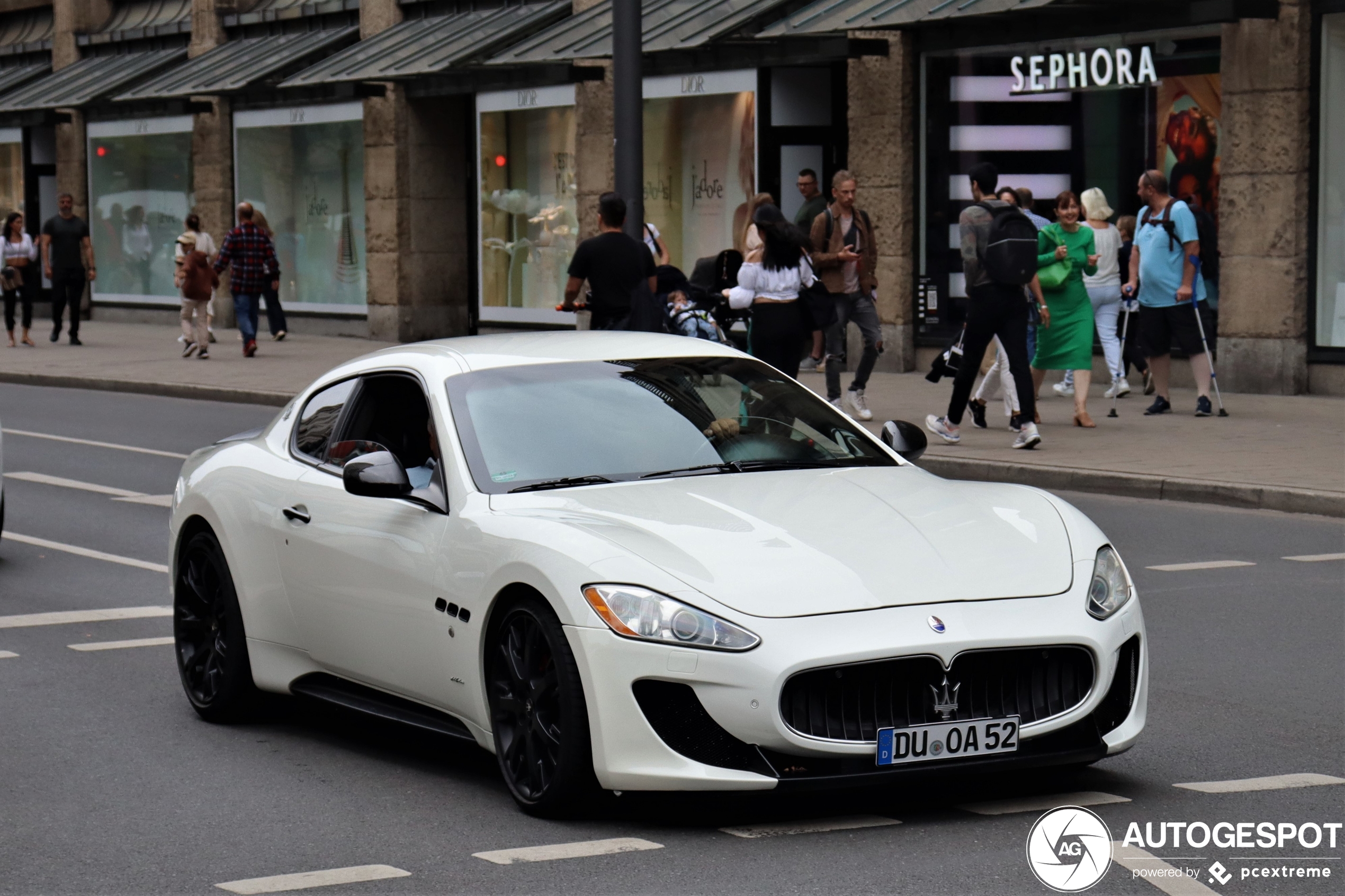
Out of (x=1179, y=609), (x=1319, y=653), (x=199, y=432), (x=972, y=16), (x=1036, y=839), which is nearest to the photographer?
(x=1036, y=839)

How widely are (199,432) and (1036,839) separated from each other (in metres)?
13.7

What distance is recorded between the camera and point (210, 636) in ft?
23.2

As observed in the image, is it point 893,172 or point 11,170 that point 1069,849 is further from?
point 11,170

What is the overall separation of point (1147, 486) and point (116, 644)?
6.78 meters

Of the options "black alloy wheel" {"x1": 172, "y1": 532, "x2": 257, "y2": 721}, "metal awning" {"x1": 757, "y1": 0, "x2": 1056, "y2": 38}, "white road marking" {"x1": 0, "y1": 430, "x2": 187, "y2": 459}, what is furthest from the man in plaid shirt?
"black alloy wheel" {"x1": 172, "y1": 532, "x2": 257, "y2": 721}

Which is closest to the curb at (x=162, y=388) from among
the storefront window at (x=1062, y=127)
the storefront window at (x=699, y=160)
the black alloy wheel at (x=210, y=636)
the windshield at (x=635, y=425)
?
the storefront window at (x=699, y=160)

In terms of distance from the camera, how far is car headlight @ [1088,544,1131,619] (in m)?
5.50

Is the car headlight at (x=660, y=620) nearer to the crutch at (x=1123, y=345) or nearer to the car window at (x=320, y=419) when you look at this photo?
the car window at (x=320, y=419)

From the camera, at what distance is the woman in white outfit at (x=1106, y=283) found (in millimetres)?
16984

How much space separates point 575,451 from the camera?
6164mm

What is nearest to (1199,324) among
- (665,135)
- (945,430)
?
(945,430)

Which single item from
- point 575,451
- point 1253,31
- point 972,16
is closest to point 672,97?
point 972,16

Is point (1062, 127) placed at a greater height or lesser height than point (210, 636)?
greater

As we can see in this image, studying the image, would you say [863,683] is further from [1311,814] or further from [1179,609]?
[1179,609]
